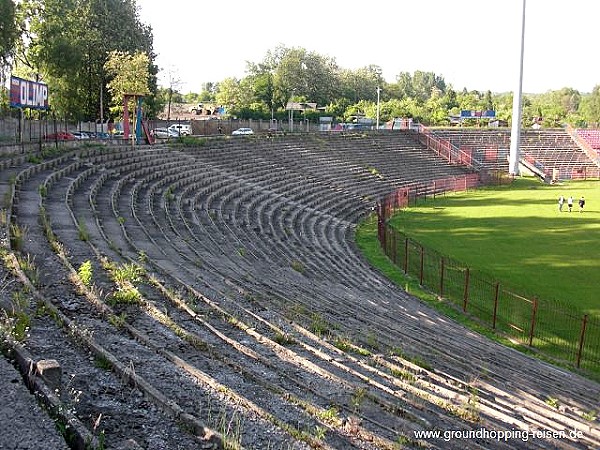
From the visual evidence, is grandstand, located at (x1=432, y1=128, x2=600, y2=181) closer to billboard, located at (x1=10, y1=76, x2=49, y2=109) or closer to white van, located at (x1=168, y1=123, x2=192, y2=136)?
white van, located at (x1=168, y1=123, x2=192, y2=136)

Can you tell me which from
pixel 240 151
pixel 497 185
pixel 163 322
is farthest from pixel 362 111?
pixel 163 322

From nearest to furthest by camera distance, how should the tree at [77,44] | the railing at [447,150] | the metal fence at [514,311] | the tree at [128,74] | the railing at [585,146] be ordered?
1. the metal fence at [514,311]
2. the tree at [128,74]
3. the tree at [77,44]
4. the railing at [447,150]
5. the railing at [585,146]

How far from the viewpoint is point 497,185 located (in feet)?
197

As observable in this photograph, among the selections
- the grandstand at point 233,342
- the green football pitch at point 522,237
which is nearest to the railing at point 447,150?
the green football pitch at point 522,237

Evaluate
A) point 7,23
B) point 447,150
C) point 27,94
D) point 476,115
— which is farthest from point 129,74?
point 476,115

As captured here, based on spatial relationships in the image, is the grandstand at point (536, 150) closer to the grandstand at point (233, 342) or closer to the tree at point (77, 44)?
the tree at point (77, 44)

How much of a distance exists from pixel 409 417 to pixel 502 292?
1449cm

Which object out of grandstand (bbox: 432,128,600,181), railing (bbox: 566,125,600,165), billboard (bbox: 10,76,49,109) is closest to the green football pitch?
grandstand (bbox: 432,128,600,181)

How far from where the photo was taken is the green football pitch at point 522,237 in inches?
922

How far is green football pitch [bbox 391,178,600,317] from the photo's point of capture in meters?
23.4

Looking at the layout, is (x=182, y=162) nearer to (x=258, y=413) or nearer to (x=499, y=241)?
(x=499, y=241)

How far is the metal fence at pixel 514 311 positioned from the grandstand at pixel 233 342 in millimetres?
1792

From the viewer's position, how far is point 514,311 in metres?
20.0

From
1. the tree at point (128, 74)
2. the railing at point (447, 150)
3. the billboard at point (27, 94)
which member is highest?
the tree at point (128, 74)
